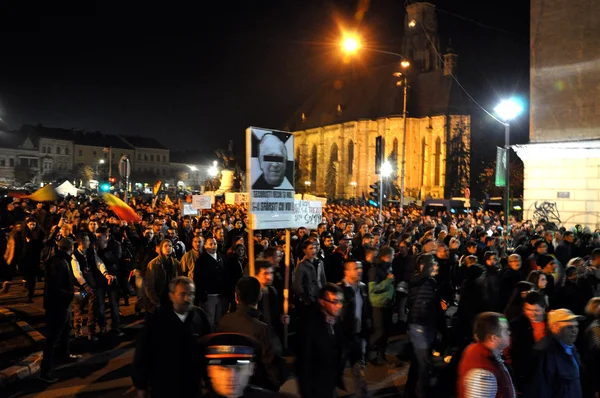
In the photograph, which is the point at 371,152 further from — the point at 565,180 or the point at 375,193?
the point at 375,193

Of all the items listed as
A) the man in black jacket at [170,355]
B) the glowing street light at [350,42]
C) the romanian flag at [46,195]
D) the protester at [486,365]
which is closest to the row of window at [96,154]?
the romanian flag at [46,195]

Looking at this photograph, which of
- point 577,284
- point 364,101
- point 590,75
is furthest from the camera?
point 364,101

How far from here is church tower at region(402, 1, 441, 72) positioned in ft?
242

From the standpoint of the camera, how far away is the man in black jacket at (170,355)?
3.90 meters

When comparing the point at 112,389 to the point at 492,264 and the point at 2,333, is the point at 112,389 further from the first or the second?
the point at 492,264

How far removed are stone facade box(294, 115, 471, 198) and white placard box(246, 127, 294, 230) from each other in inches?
2252

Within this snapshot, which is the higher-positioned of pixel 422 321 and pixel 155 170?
pixel 155 170

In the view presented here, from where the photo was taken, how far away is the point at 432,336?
19.9 ft

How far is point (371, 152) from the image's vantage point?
7425cm

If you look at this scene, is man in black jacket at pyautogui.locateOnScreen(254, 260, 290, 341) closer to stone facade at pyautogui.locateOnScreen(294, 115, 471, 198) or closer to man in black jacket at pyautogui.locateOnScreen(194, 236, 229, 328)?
man in black jacket at pyautogui.locateOnScreen(194, 236, 229, 328)

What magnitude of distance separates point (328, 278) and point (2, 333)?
6.10m

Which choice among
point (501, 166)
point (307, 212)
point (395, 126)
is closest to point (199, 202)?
point (307, 212)

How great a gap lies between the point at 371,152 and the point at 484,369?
71.8 m

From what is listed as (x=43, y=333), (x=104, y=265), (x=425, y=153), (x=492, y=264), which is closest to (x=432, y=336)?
(x=492, y=264)
